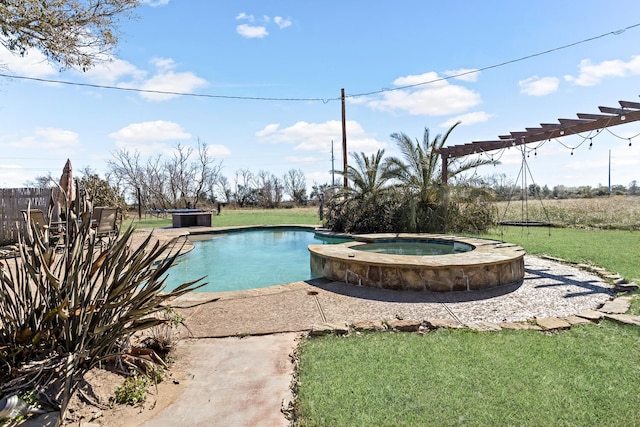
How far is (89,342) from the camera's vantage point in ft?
8.17

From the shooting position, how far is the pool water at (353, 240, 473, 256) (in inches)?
329

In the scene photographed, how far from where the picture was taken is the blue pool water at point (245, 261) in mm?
7270

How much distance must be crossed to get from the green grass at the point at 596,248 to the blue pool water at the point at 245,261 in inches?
225

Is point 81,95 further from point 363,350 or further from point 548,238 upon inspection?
point 548,238

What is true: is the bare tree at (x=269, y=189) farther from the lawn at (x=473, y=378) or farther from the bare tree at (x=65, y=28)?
the lawn at (x=473, y=378)

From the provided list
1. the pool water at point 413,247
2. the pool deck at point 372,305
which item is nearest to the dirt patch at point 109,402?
the pool deck at point 372,305

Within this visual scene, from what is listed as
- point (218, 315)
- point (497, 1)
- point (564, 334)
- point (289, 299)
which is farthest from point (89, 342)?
point (497, 1)

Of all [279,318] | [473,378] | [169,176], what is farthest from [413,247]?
[169,176]

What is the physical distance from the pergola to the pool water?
10.6ft

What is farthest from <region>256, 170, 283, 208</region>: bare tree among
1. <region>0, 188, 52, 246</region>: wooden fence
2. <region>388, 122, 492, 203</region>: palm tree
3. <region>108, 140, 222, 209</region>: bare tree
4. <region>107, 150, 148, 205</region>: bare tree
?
<region>0, 188, 52, 246</region>: wooden fence

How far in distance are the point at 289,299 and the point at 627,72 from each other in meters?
10.1

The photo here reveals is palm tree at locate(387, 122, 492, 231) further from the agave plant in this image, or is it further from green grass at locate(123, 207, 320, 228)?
the agave plant

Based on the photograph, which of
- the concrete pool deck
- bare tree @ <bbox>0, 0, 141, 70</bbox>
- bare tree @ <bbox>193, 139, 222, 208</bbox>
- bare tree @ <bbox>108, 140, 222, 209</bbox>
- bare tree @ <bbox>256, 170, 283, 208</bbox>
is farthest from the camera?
bare tree @ <bbox>256, 170, 283, 208</bbox>

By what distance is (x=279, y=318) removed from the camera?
4.17 m
